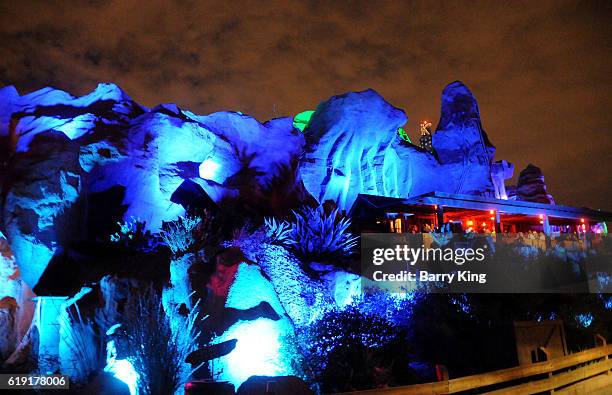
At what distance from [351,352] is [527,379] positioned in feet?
12.5

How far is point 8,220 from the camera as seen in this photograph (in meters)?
12.4

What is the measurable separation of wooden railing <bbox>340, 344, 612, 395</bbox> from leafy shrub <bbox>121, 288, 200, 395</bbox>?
2.80 m

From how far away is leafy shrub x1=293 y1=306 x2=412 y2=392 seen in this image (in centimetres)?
781

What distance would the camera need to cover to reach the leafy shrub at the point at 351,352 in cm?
781

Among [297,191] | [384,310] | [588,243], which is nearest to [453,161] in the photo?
[588,243]

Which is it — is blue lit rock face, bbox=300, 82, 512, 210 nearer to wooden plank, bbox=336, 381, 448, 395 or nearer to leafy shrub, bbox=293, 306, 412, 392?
leafy shrub, bbox=293, 306, 412, 392

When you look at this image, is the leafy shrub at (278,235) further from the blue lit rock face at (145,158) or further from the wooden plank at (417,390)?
the wooden plank at (417,390)

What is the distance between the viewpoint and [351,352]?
838 centimetres

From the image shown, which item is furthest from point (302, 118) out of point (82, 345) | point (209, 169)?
point (82, 345)

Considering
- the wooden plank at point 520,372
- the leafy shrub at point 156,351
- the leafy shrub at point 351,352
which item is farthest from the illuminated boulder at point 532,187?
the leafy shrub at point 156,351

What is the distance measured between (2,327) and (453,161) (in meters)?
25.2

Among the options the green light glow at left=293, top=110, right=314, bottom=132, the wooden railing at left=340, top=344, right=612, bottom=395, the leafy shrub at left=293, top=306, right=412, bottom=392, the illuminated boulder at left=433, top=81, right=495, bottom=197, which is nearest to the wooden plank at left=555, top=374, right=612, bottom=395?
the wooden railing at left=340, top=344, right=612, bottom=395

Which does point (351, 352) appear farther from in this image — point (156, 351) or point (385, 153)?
point (385, 153)

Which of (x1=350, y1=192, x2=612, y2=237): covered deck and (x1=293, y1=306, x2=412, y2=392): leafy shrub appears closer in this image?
(x1=293, y1=306, x2=412, y2=392): leafy shrub
